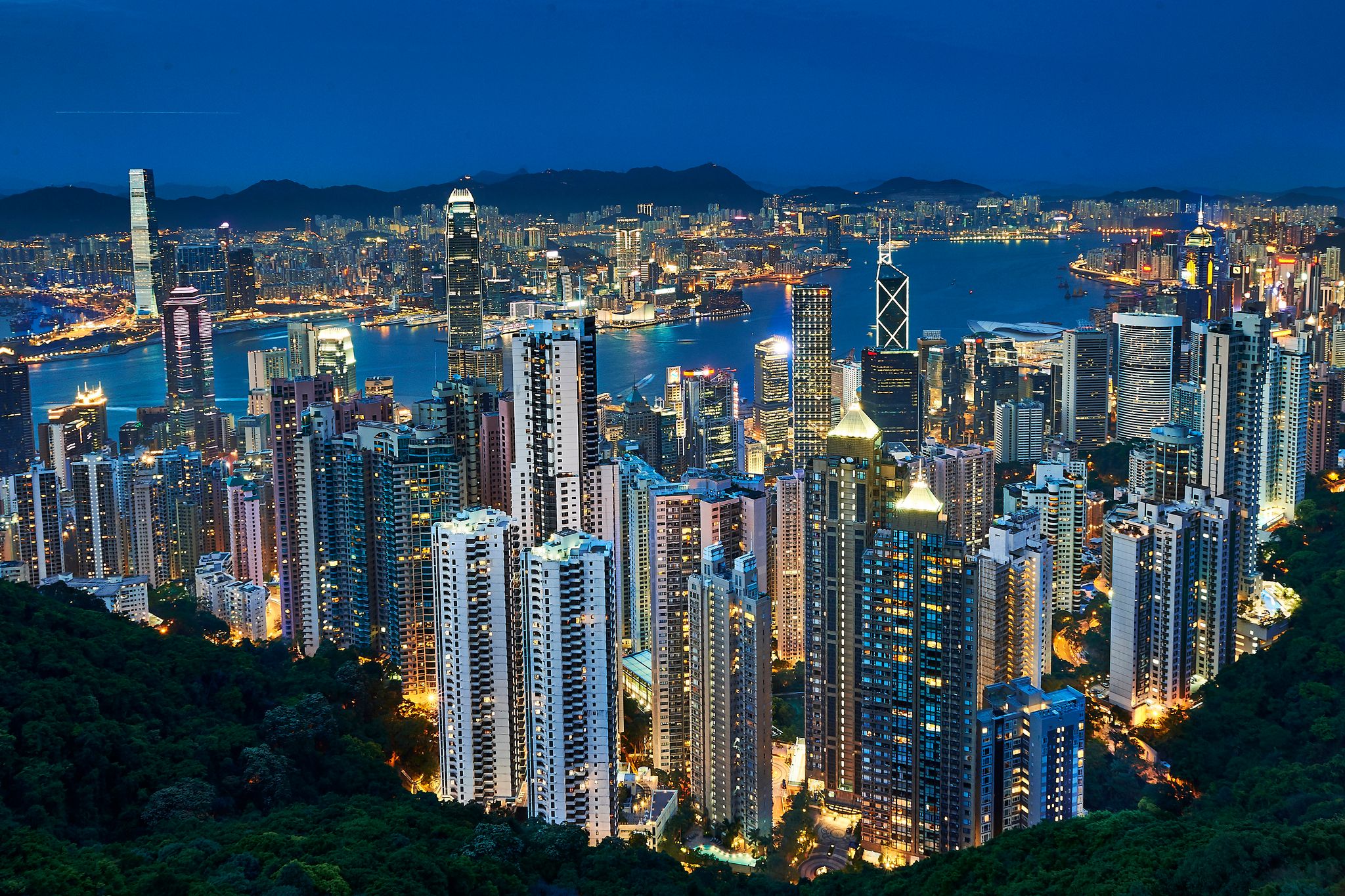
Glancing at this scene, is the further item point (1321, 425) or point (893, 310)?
point (893, 310)

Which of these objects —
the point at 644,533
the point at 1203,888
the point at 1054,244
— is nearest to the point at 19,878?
the point at 1203,888

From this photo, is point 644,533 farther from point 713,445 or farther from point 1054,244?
point 1054,244

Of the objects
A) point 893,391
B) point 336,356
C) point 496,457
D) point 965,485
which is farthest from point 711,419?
point 496,457

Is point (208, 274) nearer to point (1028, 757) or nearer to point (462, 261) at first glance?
point (462, 261)

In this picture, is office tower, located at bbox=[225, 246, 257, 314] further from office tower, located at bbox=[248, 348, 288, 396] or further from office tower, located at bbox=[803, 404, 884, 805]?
office tower, located at bbox=[803, 404, 884, 805]

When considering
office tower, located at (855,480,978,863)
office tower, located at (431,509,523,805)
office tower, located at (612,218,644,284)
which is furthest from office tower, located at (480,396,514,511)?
office tower, located at (612,218,644,284)

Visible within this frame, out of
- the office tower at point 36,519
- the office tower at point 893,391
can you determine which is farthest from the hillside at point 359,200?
the office tower at point 893,391
